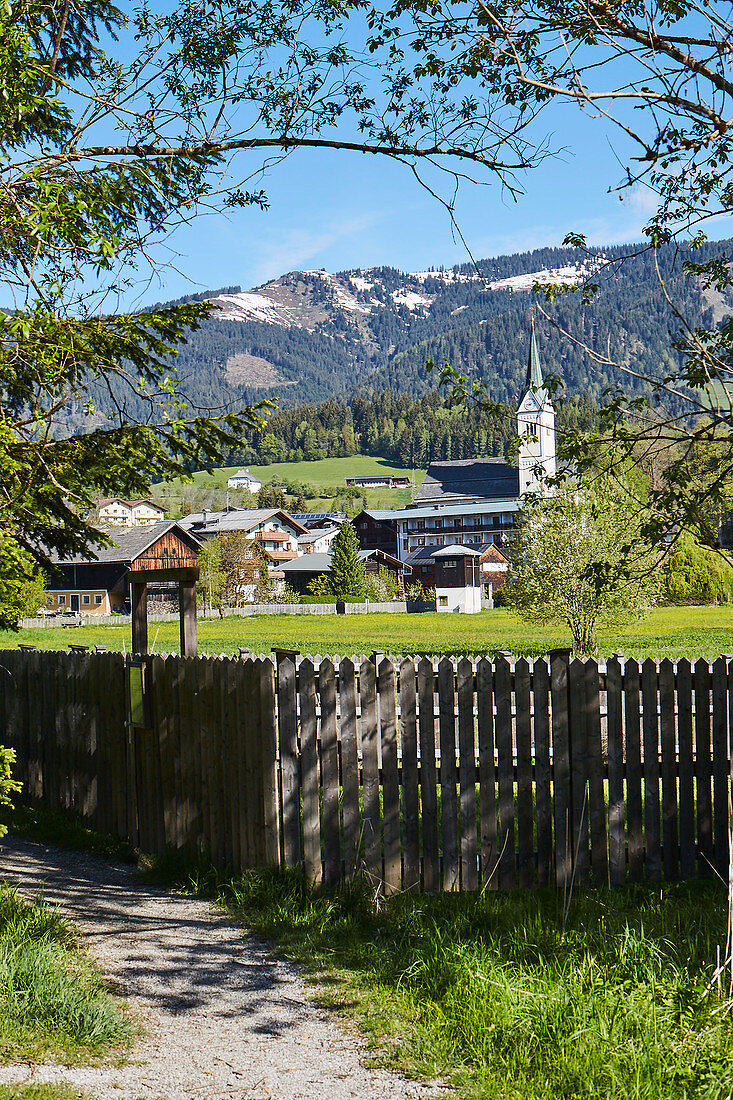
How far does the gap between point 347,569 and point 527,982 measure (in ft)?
263

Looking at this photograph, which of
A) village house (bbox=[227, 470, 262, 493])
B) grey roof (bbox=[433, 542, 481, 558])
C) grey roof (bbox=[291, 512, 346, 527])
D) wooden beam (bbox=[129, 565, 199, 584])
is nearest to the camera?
wooden beam (bbox=[129, 565, 199, 584])

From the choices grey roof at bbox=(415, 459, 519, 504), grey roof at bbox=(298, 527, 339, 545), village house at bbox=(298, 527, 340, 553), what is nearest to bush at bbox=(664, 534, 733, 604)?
village house at bbox=(298, 527, 340, 553)


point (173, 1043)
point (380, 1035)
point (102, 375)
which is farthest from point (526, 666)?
point (102, 375)

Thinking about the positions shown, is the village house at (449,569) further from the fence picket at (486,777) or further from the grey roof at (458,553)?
the fence picket at (486,777)

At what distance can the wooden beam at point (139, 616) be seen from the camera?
8.08 meters

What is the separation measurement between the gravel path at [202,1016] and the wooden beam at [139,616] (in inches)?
89.9

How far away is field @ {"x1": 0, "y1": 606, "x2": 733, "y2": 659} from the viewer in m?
35.2

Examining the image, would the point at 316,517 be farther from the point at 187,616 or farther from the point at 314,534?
the point at 187,616

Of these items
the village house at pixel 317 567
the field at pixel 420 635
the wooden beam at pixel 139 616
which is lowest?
the field at pixel 420 635

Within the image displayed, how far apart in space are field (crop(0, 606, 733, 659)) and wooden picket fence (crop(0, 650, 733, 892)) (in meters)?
21.0

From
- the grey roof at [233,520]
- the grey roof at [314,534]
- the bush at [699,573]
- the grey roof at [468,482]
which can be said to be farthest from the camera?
the grey roof at [468,482]

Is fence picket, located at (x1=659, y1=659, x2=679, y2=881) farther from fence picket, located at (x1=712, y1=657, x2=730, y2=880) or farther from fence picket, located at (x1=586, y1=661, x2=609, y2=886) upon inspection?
fence picket, located at (x1=586, y1=661, x2=609, y2=886)

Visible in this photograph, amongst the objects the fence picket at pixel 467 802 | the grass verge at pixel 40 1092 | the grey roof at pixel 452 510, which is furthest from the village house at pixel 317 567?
→ the grass verge at pixel 40 1092

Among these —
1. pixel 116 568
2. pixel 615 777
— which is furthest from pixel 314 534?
pixel 615 777
